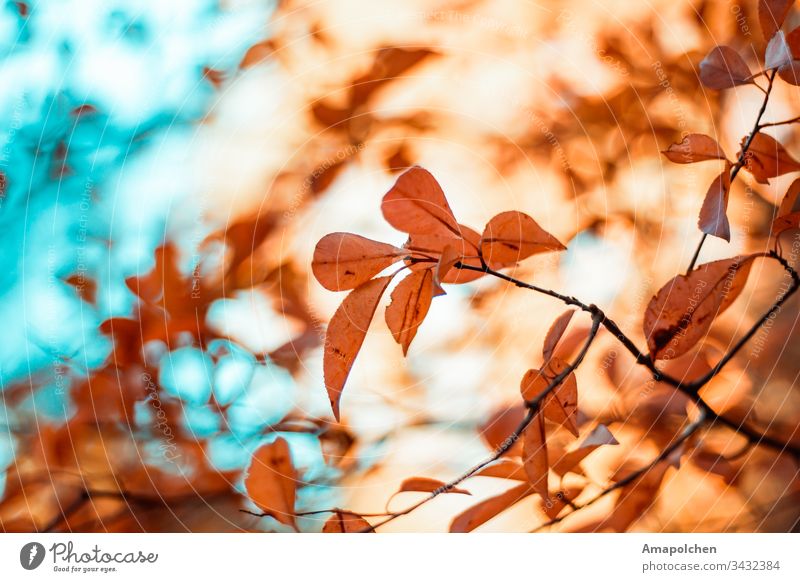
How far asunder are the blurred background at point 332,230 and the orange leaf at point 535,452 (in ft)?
0.07

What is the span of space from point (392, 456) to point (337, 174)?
0.16 m

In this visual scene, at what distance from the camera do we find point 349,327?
283 millimetres

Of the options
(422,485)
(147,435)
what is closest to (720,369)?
(422,485)

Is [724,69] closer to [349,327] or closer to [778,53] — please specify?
[778,53]

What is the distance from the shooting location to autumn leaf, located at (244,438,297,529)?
0.37 metres

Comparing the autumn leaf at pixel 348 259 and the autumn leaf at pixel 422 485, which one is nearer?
the autumn leaf at pixel 348 259

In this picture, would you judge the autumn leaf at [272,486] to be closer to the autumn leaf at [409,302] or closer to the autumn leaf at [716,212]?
the autumn leaf at [409,302]

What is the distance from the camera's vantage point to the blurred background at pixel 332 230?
37 cm

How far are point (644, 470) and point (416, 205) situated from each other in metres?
0.22

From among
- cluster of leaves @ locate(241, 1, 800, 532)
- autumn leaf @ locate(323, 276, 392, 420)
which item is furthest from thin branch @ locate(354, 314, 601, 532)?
autumn leaf @ locate(323, 276, 392, 420)

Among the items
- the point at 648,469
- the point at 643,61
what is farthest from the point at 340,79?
the point at 648,469

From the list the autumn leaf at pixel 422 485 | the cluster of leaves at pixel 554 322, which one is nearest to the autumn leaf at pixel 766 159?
the cluster of leaves at pixel 554 322
